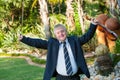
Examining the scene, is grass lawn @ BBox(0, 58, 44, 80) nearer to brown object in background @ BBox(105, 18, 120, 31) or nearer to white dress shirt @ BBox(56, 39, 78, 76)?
brown object in background @ BBox(105, 18, 120, 31)

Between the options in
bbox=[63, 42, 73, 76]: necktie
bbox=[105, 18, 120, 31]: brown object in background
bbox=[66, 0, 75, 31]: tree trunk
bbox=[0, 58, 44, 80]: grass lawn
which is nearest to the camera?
bbox=[63, 42, 73, 76]: necktie

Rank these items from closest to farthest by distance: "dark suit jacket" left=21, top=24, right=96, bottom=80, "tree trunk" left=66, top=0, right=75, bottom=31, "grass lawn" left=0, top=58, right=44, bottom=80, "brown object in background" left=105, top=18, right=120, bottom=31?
"dark suit jacket" left=21, top=24, right=96, bottom=80
"brown object in background" left=105, top=18, right=120, bottom=31
"grass lawn" left=0, top=58, right=44, bottom=80
"tree trunk" left=66, top=0, right=75, bottom=31

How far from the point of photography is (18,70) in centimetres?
1368

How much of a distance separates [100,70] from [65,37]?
12.1 feet

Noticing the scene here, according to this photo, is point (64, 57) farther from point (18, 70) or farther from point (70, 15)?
point (70, 15)

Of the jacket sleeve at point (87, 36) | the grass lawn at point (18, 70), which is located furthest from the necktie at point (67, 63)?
the grass lawn at point (18, 70)

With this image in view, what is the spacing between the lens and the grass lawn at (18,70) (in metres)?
12.2

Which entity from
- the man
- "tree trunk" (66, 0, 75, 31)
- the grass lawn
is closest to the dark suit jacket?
the man

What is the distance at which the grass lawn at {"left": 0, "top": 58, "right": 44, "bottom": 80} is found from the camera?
1219 centimetres

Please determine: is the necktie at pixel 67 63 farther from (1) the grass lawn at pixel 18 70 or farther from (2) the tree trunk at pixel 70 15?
(2) the tree trunk at pixel 70 15

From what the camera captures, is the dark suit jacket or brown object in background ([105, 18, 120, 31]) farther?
brown object in background ([105, 18, 120, 31])

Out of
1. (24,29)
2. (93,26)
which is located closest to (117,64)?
(93,26)

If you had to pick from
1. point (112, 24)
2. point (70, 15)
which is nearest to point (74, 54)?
point (112, 24)

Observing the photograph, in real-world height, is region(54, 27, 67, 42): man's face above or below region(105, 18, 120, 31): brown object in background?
above
